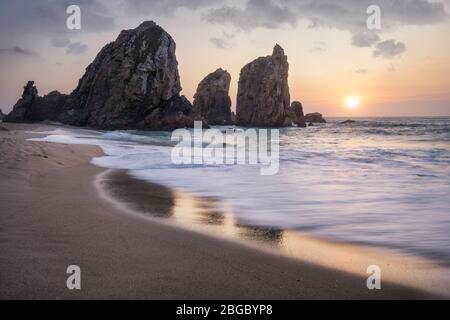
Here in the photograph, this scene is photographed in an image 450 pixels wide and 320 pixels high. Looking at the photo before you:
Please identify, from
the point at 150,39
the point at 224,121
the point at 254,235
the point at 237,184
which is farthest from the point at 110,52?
the point at 254,235

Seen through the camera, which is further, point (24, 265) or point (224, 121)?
point (224, 121)

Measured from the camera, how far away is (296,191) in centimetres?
780

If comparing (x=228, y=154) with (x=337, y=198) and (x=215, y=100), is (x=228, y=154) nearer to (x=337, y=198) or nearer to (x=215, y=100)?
(x=337, y=198)

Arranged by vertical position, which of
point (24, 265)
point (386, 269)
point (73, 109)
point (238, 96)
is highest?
point (238, 96)

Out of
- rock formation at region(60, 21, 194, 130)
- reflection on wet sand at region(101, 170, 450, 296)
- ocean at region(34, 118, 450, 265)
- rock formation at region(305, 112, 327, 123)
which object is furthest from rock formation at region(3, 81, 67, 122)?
rock formation at region(305, 112, 327, 123)

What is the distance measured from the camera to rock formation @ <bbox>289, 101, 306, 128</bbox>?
82812 mm

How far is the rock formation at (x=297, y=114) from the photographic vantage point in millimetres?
82812

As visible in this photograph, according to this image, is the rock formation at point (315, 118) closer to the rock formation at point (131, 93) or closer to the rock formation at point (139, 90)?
Result: the rock formation at point (131, 93)

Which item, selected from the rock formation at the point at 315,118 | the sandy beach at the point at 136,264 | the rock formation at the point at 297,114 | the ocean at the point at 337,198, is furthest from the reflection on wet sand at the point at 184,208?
the rock formation at the point at 315,118

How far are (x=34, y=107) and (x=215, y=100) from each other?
42363 mm

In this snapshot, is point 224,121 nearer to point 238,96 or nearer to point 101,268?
point 238,96

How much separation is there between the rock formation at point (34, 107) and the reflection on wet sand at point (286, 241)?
174 ft

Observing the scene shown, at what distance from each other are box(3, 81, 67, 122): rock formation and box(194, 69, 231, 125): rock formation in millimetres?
36467

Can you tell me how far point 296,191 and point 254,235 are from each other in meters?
3.57
